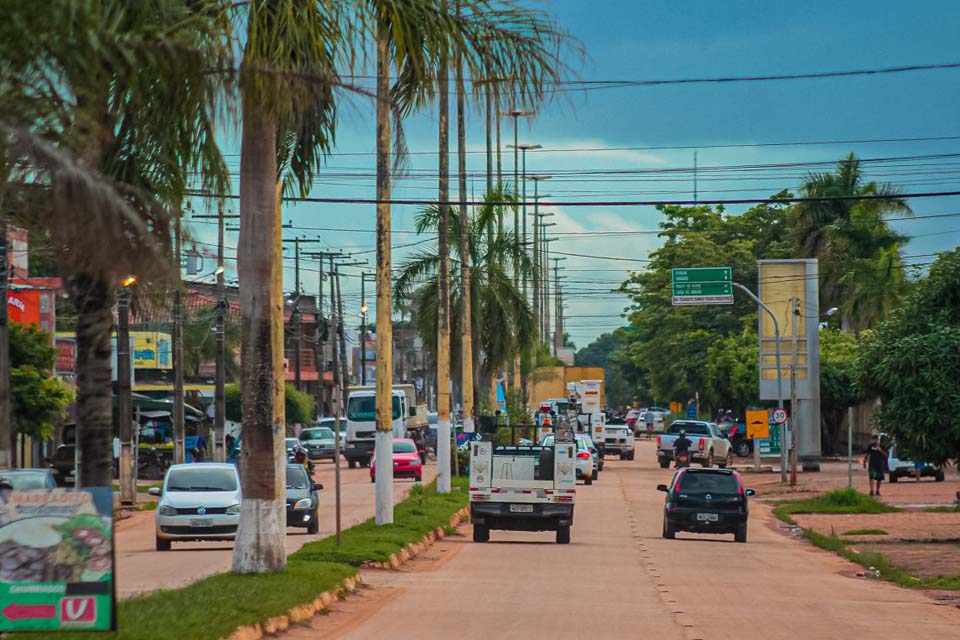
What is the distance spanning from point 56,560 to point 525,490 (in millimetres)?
19958

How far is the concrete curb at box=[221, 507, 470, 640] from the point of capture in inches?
553

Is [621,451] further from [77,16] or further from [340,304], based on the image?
[77,16]

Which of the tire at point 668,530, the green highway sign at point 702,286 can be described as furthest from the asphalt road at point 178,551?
the green highway sign at point 702,286

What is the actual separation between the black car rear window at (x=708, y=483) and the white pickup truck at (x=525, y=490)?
2967mm

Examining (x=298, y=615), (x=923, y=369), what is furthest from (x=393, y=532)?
(x=298, y=615)

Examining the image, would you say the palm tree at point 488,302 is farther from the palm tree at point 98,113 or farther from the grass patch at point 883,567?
the palm tree at point 98,113

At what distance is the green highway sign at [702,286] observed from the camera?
187 ft

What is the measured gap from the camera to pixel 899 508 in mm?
40688

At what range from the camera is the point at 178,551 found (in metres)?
28.0

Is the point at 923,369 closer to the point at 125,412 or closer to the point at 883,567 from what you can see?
the point at 883,567

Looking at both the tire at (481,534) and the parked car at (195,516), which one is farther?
the tire at (481,534)

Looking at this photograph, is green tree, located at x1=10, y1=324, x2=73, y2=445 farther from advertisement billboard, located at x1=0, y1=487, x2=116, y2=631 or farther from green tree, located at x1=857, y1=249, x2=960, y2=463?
advertisement billboard, located at x1=0, y1=487, x2=116, y2=631

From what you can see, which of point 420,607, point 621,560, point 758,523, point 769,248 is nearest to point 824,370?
point 769,248

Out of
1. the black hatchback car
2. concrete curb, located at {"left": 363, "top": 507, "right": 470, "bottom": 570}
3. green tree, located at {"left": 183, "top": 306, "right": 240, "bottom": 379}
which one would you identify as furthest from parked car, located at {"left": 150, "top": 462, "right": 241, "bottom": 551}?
green tree, located at {"left": 183, "top": 306, "right": 240, "bottom": 379}
